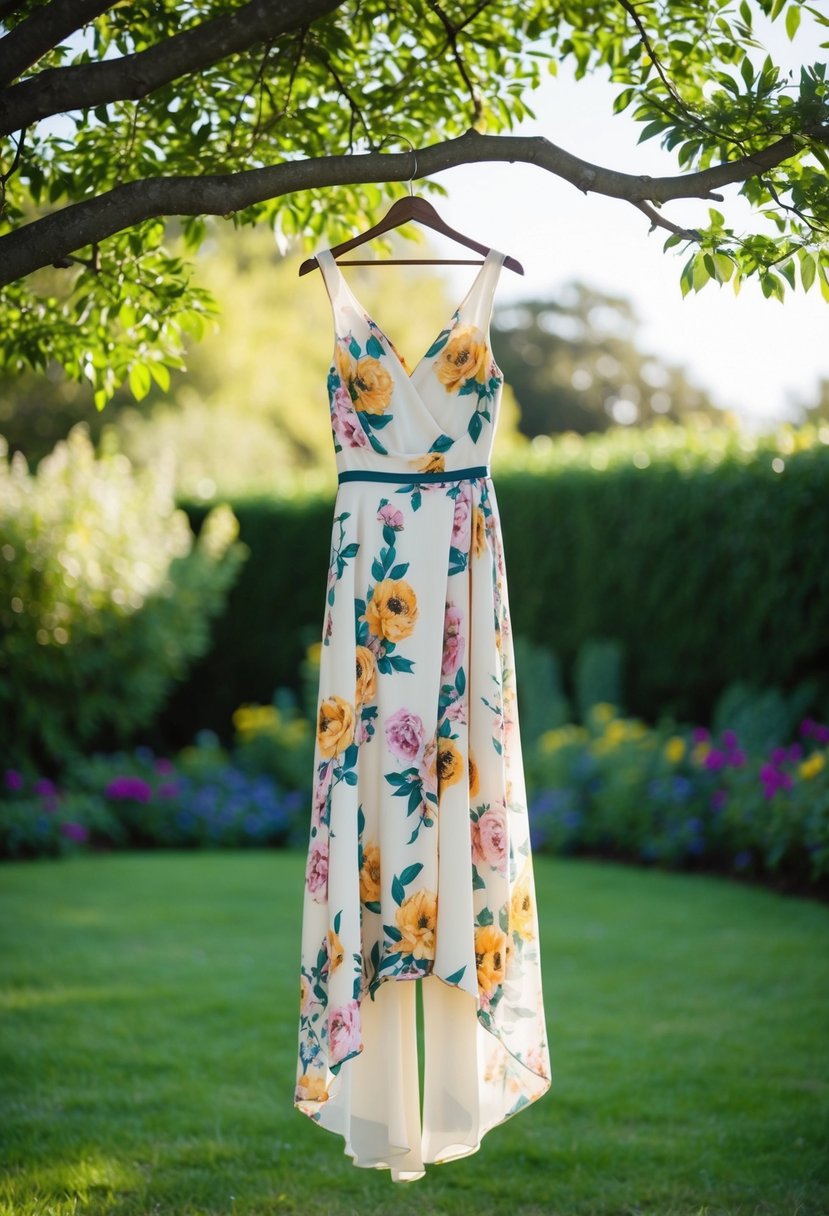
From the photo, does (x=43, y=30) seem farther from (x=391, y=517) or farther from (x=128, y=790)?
(x=128, y=790)

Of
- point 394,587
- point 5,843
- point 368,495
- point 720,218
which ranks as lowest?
point 5,843

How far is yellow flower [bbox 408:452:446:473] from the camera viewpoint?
2.20 meters

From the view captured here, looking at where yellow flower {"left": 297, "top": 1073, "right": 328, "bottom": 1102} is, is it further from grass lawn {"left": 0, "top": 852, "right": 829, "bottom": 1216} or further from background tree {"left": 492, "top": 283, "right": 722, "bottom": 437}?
background tree {"left": 492, "top": 283, "right": 722, "bottom": 437}

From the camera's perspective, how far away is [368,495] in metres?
2.20

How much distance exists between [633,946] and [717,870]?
1.55 meters

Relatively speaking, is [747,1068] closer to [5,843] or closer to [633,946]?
[633,946]

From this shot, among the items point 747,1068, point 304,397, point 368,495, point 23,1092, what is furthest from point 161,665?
point 304,397

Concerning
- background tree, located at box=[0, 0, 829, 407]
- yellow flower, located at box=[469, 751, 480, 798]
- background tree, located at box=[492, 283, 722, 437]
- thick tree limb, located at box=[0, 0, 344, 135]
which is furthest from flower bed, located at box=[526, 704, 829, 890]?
background tree, located at box=[492, 283, 722, 437]

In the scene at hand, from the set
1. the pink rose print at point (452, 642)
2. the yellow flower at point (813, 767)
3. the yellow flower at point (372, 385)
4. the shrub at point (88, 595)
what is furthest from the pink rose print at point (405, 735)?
the shrub at point (88, 595)

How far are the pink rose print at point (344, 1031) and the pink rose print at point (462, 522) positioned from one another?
2.85ft

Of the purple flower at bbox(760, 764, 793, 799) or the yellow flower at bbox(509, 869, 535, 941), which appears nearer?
the yellow flower at bbox(509, 869, 535, 941)

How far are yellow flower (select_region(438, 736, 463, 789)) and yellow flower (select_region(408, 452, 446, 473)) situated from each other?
521mm

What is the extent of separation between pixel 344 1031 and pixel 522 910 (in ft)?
1.37

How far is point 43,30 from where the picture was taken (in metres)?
2.01
